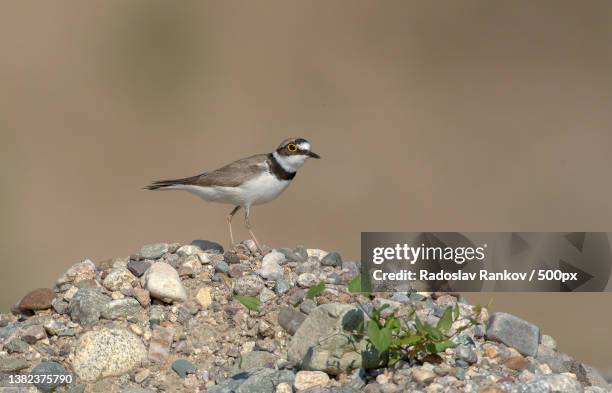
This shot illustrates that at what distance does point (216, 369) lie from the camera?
6184mm

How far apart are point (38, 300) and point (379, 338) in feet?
10.4

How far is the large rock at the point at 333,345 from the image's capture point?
18.7 feet

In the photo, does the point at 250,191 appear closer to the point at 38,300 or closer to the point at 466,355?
the point at 38,300

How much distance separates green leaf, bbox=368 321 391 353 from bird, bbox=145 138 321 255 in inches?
131

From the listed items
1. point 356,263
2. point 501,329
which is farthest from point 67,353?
point 501,329

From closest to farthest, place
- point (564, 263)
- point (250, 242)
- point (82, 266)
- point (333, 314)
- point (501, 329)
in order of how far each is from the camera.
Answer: point (333, 314) → point (501, 329) → point (82, 266) → point (250, 242) → point (564, 263)

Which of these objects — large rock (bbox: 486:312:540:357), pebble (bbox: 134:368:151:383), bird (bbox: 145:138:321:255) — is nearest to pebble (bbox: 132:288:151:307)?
pebble (bbox: 134:368:151:383)

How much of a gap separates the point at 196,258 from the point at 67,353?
144cm

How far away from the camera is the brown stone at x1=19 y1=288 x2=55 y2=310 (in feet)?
22.9

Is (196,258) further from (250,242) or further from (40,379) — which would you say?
(40,379)

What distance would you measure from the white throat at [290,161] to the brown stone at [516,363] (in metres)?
3.52

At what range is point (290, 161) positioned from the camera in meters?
8.71

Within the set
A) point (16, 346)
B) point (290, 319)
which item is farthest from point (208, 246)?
point (16, 346)

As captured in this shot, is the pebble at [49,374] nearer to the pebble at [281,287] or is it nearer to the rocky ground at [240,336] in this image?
the rocky ground at [240,336]
